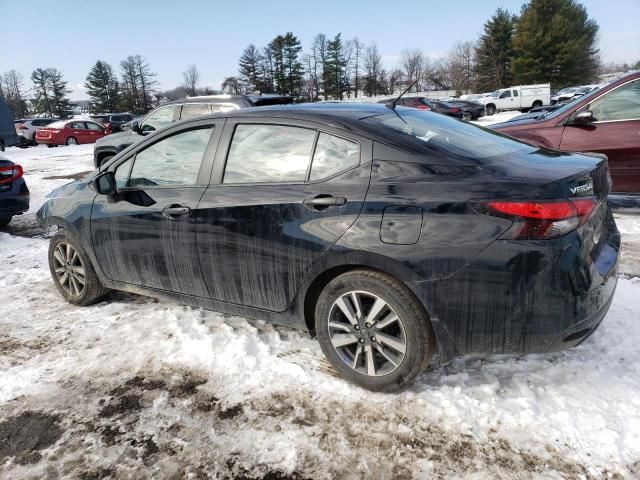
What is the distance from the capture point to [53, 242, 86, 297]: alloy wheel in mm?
4098

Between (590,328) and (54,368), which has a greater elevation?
(590,328)

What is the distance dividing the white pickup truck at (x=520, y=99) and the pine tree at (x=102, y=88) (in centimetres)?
6465

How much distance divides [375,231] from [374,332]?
1.85ft

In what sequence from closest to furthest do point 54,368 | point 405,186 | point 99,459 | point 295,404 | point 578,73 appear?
point 99,459 → point 405,186 → point 295,404 → point 54,368 → point 578,73

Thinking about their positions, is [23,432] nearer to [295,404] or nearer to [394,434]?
[295,404]

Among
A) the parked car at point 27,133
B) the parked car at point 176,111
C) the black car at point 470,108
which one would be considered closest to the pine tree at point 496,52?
the black car at point 470,108

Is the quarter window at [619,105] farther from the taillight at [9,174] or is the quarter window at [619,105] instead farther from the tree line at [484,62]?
the tree line at [484,62]

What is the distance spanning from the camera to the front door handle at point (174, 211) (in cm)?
319

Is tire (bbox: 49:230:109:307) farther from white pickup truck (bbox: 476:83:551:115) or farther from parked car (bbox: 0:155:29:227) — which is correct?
white pickup truck (bbox: 476:83:551:115)

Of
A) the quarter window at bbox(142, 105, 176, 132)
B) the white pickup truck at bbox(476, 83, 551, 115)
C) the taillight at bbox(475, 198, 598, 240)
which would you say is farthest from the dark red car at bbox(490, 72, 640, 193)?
the white pickup truck at bbox(476, 83, 551, 115)

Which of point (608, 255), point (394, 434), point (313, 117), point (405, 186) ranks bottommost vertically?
point (394, 434)

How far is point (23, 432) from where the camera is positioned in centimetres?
252

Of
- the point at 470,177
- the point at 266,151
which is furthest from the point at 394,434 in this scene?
the point at 266,151

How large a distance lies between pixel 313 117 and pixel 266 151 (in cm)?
37
